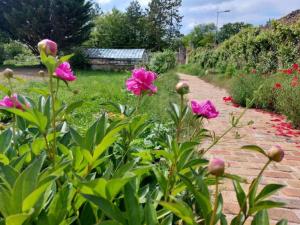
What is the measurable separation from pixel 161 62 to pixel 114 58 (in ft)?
18.7

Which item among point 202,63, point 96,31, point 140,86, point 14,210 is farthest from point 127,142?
point 96,31

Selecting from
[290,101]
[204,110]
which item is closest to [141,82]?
[204,110]

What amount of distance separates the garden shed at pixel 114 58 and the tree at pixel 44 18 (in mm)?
2062

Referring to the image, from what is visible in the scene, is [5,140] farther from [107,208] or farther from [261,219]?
[261,219]

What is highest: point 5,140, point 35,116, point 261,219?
point 35,116

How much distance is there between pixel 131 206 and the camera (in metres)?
0.81

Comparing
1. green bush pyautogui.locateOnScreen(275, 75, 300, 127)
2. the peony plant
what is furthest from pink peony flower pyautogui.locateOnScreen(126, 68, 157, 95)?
green bush pyautogui.locateOnScreen(275, 75, 300, 127)

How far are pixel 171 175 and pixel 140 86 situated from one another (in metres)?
0.40

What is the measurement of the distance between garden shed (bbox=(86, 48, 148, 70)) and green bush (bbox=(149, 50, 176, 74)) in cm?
391

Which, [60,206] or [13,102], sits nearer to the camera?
[60,206]

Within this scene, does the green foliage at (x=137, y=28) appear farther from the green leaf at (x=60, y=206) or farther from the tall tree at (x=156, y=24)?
the green leaf at (x=60, y=206)

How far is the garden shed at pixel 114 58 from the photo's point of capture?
22.4 m

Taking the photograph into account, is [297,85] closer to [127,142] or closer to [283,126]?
[283,126]

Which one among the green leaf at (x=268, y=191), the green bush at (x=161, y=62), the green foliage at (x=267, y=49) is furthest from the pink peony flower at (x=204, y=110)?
the green bush at (x=161, y=62)
